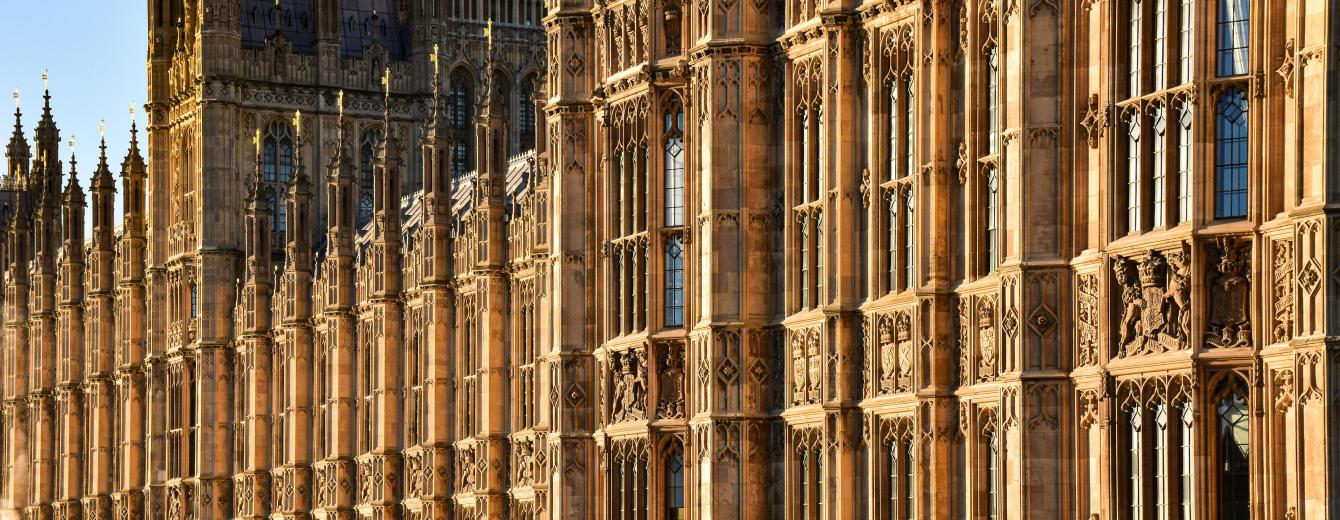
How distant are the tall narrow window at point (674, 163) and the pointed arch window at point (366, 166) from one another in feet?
151

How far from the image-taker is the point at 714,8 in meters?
45.5

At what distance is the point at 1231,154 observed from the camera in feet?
110

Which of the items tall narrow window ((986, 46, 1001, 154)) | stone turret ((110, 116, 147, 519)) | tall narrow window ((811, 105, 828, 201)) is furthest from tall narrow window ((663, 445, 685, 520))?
stone turret ((110, 116, 147, 519))

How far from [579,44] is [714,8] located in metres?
5.85

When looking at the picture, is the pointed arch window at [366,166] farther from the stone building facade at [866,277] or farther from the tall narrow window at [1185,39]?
the tall narrow window at [1185,39]

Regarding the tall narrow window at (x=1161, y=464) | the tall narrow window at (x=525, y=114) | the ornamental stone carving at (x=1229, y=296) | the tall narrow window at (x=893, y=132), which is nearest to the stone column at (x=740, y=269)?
the tall narrow window at (x=893, y=132)

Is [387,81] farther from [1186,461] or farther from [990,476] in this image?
[1186,461]

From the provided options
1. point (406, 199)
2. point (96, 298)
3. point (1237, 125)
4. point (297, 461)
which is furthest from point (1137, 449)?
point (96, 298)

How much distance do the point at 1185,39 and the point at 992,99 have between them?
5385 millimetres

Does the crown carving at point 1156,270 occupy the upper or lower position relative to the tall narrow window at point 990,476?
upper

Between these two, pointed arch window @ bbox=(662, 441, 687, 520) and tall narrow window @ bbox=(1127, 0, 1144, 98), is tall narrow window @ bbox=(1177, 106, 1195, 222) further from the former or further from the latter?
pointed arch window @ bbox=(662, 441, 687, 520)

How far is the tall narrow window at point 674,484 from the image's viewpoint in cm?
4725

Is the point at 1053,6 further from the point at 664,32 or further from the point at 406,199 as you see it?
the point at 406,199

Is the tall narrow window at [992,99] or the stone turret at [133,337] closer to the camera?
the tall narrow window at [992,99]
